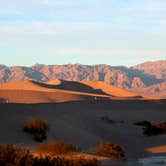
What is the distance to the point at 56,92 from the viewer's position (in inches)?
3472

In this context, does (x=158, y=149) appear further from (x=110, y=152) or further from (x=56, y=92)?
(x=56, y=92)

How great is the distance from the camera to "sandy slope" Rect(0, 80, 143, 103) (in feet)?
268

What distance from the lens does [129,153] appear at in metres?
30.0

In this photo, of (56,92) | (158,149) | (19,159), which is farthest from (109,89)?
(19,159)

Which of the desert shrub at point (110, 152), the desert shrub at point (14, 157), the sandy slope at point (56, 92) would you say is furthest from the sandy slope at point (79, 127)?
the sandy slope at point (56, 92)

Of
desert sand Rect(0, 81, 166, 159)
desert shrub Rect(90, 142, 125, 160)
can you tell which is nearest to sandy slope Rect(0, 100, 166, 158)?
desert sand Rect(0, 81, 166, 159)

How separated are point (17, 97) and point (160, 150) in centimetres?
5303

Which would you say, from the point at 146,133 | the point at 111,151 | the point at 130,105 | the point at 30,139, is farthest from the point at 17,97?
the point at 111,151

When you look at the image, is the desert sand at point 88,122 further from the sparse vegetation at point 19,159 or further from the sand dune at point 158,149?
the sparse vegetation at point 19,159

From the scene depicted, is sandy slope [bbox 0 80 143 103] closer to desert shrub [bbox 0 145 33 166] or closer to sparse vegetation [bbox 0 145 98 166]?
sparse vegetation [bbox 0 145 98 166]

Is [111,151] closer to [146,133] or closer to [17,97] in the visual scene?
[146,133]

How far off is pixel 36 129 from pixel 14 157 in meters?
15.1

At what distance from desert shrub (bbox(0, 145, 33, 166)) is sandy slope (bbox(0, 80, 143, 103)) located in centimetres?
6017

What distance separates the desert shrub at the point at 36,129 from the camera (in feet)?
99.5
